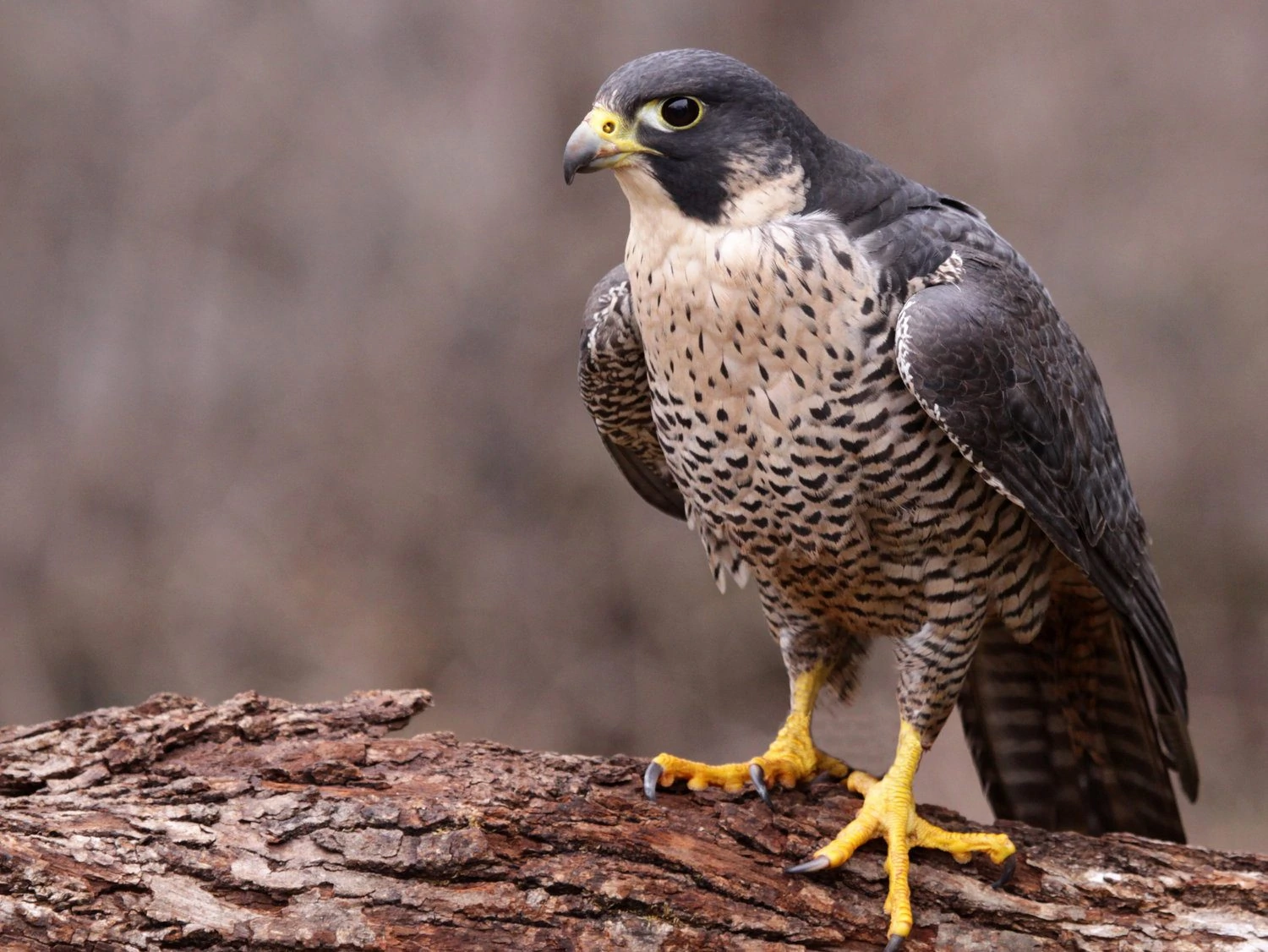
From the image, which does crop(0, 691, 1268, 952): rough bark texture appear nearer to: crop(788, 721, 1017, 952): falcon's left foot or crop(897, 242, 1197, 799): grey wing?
crop(788, 721, 1017, 952): falcon's left foot

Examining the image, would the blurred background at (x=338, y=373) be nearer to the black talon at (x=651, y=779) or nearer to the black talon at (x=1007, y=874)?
the black talon at (x=651, y=779)

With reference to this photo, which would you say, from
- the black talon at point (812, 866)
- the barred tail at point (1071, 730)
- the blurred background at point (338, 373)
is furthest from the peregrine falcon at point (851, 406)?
the blurred background at point (338, 373)

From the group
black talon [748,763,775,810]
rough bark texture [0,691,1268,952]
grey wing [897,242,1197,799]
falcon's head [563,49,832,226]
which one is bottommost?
rough bark texture [0,691,1268,952]

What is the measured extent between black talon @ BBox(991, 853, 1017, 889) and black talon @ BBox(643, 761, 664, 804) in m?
0.88

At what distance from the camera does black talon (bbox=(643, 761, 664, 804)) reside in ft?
10.4

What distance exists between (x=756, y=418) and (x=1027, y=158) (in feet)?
13.7

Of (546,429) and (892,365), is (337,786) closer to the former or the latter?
(892,365)

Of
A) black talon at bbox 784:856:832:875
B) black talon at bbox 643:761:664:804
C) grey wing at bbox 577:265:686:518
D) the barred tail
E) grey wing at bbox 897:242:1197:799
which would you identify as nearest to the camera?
grey wing at bbox 897:242:1197:799

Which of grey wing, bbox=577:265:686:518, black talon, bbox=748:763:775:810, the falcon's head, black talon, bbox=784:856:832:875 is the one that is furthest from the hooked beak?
black talon, bbox=784:856:832:875

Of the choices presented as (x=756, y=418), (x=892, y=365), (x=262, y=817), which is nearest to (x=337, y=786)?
(x=262, y=817)

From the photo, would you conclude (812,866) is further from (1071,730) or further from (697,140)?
(697,140)

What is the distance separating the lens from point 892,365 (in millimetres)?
2979

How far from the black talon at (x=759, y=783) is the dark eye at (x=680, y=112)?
1.67 m

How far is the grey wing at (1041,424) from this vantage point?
9.54ft
